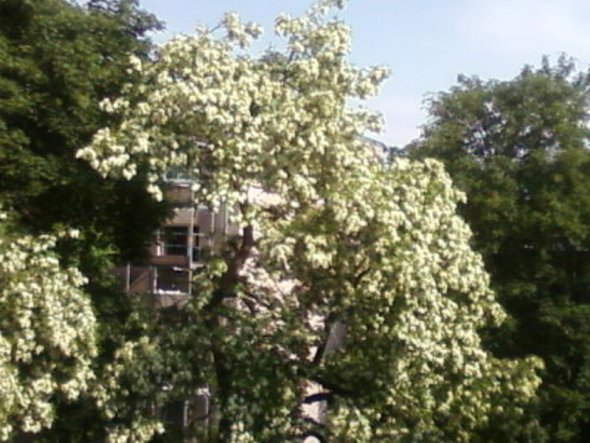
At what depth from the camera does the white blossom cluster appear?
13.8 metres

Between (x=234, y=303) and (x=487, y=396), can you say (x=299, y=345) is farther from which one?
(x=487, y=396)

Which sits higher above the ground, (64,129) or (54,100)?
(54,100)

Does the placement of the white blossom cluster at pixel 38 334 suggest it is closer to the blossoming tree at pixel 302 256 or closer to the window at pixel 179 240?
the blossoming tree at pixel 302 256

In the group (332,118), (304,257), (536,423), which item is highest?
(332,118)

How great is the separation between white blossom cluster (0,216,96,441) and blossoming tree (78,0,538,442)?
2.23ft

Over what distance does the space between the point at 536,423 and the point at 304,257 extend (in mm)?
7203

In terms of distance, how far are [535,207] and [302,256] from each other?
311 inches

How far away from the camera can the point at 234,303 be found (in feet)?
52.3

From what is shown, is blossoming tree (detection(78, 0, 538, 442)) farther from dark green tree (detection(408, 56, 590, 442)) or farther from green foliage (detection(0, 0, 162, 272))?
dark green tree (detection(408, 56, 590, 442))

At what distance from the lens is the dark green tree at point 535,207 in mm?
21375

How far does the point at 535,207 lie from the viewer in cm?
2175

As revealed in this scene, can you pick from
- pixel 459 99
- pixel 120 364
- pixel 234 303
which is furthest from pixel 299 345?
pixel 459 99

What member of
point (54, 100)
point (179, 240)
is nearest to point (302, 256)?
point (54, 100)

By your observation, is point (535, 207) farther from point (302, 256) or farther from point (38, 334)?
point (38, 334)
